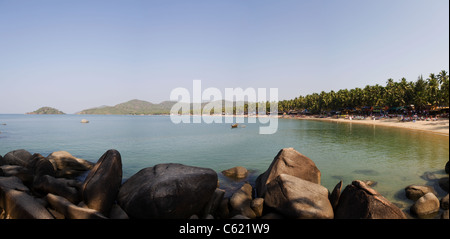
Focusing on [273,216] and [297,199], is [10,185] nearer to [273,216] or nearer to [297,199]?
[273,216]

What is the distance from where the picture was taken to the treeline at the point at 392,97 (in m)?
65.6

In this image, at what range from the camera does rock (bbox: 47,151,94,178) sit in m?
15.7

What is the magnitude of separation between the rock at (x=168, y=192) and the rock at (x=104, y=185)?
1.33 feet

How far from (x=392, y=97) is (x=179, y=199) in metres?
96.2

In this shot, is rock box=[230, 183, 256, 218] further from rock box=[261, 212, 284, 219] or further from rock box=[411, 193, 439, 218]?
rock box=[411, 193, 439, 218]

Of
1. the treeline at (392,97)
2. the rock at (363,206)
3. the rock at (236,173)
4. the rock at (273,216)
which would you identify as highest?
the treeline at (392,97)

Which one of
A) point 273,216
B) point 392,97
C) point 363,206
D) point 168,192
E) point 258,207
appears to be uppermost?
point 392,97

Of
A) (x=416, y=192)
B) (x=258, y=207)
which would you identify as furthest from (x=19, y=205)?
(x=416, y=192)

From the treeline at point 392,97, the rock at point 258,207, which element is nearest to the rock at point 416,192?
the rock at point 258,207

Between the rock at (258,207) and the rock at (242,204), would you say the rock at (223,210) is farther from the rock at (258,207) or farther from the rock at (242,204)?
the rock at (258,207)

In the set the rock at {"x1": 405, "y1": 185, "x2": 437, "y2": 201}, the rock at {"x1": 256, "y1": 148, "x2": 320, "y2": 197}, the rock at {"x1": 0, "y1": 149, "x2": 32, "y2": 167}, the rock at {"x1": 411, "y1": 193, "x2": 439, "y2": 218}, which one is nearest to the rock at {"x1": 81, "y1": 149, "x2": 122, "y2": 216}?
the rock at {"x1": 256, "y1": 148, "x2": 320, "y2": 197}

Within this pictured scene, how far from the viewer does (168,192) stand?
323 inches

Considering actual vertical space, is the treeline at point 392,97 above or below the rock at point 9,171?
above
